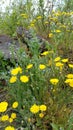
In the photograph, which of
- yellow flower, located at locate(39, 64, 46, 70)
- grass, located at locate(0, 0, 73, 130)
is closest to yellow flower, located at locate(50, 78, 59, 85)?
grass, located at locate(0, 0, 73, 130)

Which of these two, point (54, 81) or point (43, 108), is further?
point (54, 81)

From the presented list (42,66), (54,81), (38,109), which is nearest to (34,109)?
(38,109)

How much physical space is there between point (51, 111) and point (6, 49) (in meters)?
1.60

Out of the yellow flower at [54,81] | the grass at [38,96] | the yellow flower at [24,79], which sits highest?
the yellow flower at [24,79]

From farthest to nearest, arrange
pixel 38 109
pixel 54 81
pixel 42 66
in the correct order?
pixel 42 66, pixel 54 81, pixel 38 109

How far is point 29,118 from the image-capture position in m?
2.59

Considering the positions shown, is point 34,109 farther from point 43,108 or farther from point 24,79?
point 24,79

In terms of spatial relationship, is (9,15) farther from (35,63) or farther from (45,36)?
(35,63)

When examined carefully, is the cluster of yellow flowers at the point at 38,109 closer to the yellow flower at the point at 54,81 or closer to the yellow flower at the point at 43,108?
the yellow flower at the point at 43,108

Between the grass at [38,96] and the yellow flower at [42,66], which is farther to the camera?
the yellow flower at [42,66]

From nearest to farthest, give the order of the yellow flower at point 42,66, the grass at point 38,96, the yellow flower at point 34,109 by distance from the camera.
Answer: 1. the yellow flower at point 34,109
2. the grass at point 38,96
3. the yellow flower at point 42,66

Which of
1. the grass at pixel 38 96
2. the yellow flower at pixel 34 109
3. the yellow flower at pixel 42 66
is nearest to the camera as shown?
the yellow flower at pixel 34 109

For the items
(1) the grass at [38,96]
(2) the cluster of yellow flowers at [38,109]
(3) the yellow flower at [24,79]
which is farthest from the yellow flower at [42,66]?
(2) the cluster of yellow flowers at [38,109]

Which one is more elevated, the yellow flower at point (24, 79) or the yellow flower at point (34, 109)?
the yellow flower at point (24, 79)
